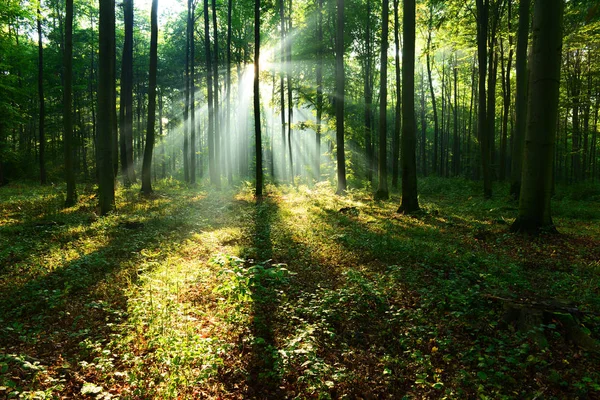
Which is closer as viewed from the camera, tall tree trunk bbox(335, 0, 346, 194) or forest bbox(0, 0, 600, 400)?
forest bbox(0, 0, 600, 400)

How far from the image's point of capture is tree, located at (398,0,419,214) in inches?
492

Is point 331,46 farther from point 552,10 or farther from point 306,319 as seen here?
point 306,319

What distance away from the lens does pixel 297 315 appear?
5.13 meters

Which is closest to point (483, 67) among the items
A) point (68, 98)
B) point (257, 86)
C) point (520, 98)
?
point (520, 98)

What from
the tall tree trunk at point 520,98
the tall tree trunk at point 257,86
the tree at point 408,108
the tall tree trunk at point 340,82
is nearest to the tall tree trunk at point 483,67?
the tall tree trunk at point 520,98

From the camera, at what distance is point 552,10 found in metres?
8.14

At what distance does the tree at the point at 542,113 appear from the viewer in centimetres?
819

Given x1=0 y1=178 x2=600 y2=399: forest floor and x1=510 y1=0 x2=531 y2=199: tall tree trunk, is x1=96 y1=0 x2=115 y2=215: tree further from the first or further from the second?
x1=510 y1=0 x2=531 y2=199: tall tree trunk

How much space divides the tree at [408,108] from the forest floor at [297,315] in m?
3.17

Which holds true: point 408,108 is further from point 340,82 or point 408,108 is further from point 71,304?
point 71,304

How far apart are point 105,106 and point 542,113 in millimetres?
13720

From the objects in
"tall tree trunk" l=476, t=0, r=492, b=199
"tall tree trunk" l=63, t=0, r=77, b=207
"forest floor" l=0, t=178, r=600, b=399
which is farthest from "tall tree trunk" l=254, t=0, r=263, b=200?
"tall tree trunk" l=476, t=0, r=492, b=199

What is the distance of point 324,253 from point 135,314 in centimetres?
434

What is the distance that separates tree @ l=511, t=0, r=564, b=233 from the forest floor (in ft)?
3.14
